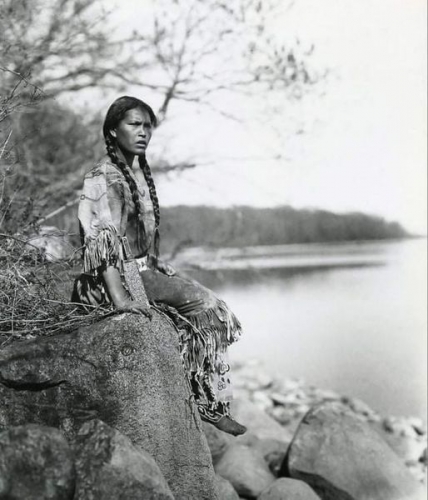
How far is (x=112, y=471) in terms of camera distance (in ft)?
9.29

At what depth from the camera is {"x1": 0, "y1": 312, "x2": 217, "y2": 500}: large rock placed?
324cm

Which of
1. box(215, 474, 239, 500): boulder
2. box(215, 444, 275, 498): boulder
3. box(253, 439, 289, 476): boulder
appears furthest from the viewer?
box(253, 439, 289, 476): boulder

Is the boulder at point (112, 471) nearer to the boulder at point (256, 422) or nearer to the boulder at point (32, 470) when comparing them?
the boulder at point (32, 470)

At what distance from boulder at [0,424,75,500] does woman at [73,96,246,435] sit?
38.9 inches

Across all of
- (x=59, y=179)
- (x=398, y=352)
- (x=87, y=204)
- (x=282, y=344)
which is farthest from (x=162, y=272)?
(x=282, y=344)

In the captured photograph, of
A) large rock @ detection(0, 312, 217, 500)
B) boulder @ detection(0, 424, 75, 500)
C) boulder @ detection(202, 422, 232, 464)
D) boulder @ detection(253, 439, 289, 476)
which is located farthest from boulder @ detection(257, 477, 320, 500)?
boulder @ detection(0, 424, 75, 500)

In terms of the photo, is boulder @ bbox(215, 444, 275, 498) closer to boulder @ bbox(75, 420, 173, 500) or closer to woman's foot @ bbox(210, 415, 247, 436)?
woman's foot @ bbox(210, 415, 247, 436)

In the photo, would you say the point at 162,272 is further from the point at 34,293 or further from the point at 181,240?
the point at 181,240

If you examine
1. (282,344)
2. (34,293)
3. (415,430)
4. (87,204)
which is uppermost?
(87,204)

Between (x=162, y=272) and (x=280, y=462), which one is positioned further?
(x=280, y=462)

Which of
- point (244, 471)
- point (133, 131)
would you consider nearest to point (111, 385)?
point (133, 131)

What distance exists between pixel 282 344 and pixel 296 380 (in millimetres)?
949

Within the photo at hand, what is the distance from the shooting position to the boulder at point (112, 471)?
282cm

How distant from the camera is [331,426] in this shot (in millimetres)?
5477
